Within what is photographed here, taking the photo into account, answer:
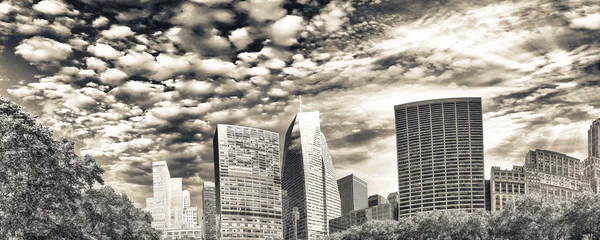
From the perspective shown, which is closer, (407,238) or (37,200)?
(37,200)

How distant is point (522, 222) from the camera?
81688 millimetres

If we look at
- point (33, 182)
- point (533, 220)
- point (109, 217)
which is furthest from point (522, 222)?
point (33, 182)

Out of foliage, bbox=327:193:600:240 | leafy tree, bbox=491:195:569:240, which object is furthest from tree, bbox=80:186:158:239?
leafy tree, bbox=491:195:569:240

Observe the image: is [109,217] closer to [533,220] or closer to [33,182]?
[33,182]

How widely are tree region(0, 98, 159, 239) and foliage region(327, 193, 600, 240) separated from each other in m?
56.4

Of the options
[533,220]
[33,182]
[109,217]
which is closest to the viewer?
[33,182]

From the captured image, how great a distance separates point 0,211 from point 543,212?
64875 mm

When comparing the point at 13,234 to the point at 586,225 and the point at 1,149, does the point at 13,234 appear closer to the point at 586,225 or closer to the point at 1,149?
the point at 1,149

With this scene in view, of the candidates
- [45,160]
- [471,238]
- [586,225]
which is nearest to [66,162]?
[45,160]

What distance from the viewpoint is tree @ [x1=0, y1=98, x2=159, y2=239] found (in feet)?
126

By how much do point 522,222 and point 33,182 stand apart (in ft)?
207

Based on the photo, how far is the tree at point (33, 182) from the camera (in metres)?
38.3

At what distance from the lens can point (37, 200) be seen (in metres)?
39.9

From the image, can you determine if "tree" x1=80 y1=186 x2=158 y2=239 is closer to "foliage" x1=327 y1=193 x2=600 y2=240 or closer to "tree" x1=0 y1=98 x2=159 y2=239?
"tree" x1=0 y1=98 x2=159 y2=239
